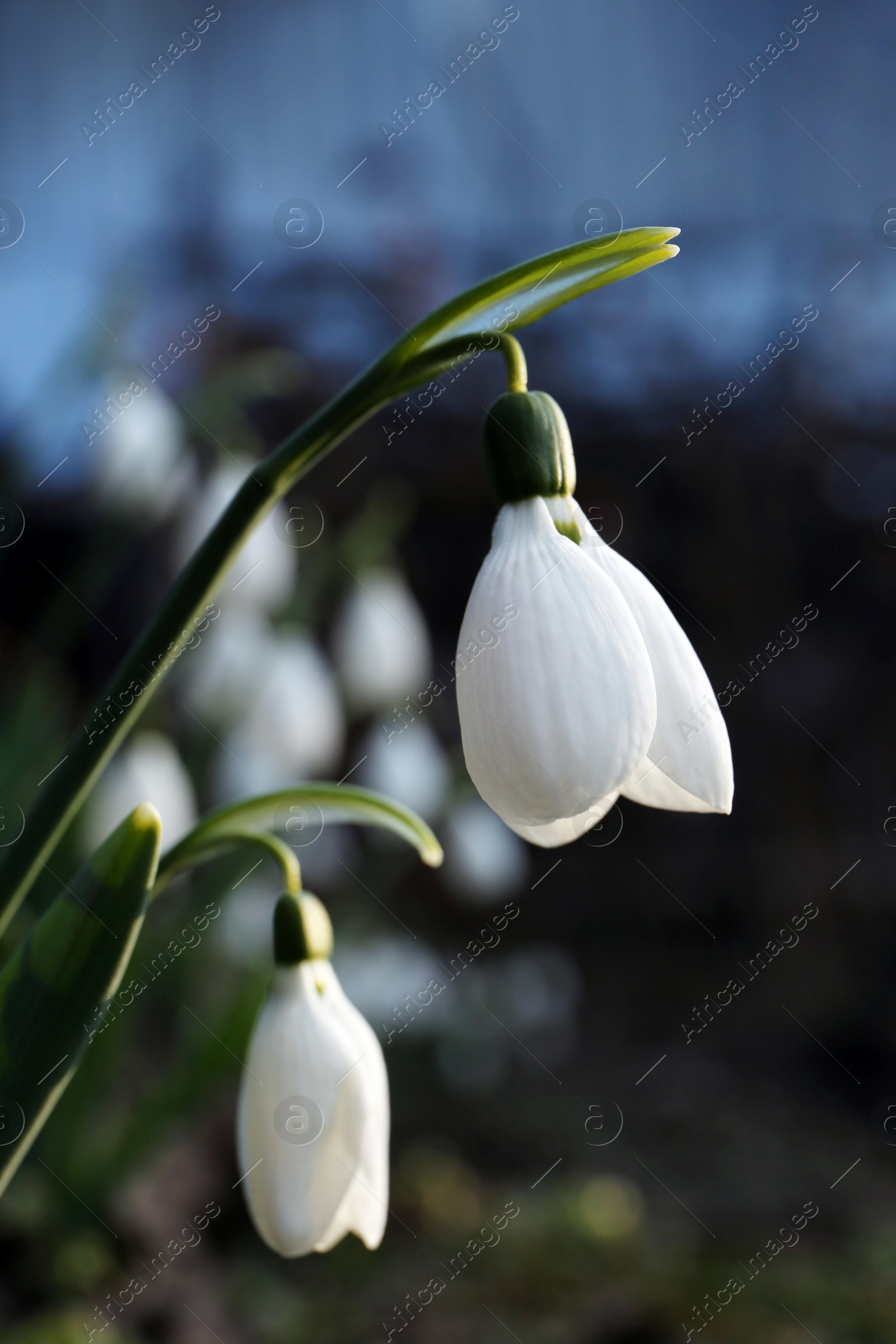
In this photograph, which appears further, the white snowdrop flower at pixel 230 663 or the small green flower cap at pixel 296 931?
the white snowdrop flower at pixel 230 663

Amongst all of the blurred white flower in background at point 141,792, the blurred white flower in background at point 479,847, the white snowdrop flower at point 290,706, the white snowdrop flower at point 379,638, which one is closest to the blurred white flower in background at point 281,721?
the white snowdrop flower at point 290,706

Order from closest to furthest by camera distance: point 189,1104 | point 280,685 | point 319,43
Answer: point 189,1104 < point 280,685 < point 319,43

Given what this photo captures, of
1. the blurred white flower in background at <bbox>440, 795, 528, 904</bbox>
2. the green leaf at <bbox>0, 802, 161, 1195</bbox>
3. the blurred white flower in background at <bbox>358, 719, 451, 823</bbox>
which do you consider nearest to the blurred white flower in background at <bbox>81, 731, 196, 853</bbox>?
the blurred white flower in background at <bbox>358, 719, 451, 823</bbox>

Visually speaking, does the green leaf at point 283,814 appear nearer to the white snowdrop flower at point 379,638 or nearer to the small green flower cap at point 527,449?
the small green flower cap at point 527,449

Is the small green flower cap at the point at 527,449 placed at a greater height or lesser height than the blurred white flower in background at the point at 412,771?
greater

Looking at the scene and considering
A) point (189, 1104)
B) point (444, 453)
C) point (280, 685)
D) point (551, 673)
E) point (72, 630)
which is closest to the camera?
point (551, 673)

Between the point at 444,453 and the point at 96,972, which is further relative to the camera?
the point at 444,453

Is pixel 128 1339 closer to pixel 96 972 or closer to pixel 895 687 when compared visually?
pixel 96 972

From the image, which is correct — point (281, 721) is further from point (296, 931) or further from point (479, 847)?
point (296, 931)

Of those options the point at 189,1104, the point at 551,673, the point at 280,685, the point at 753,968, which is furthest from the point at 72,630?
the point at 753,968
